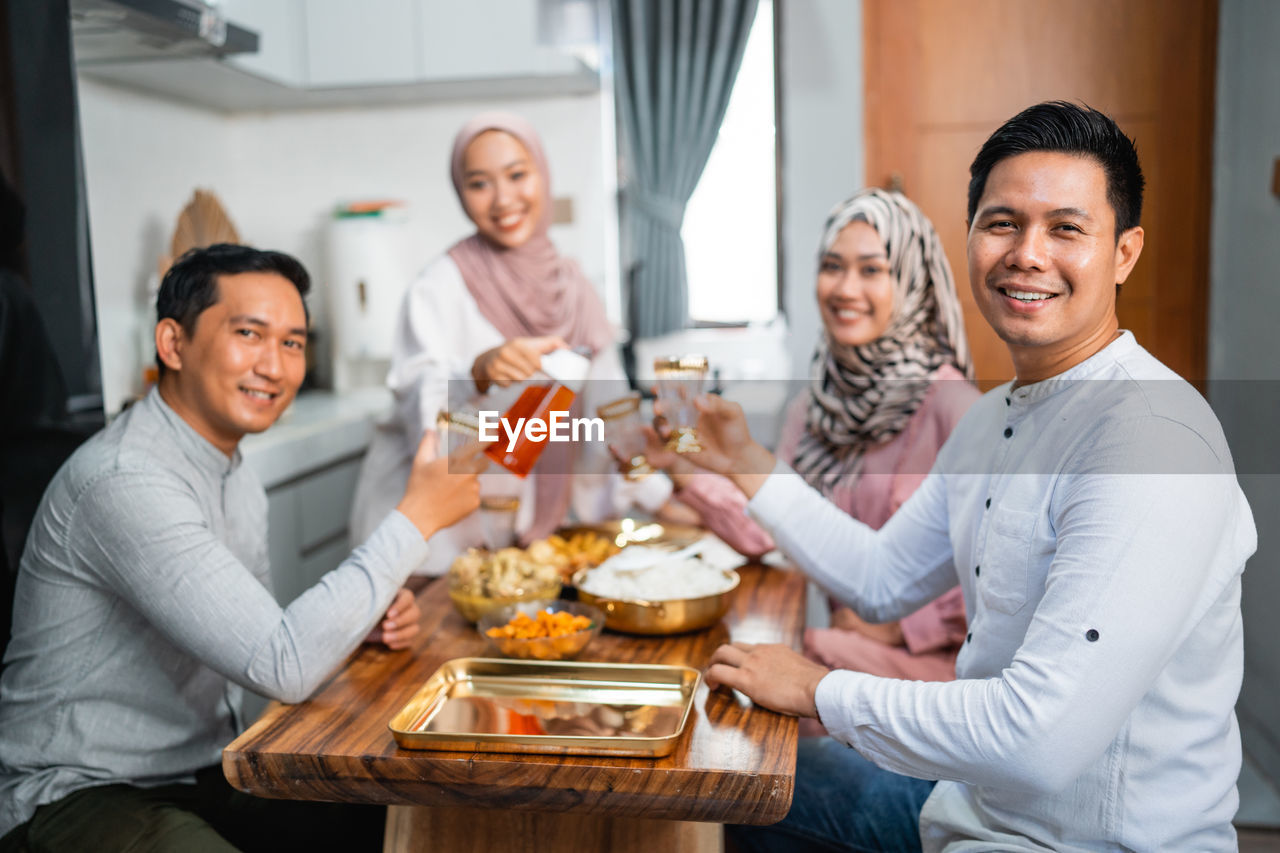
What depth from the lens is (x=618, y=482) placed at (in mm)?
2094

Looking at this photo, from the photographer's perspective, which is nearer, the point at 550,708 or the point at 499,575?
the point at 550,708

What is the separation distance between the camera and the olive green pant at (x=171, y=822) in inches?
46.4

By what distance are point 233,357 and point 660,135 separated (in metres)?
2.53

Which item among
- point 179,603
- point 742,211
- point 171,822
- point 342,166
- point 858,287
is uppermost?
point 342,166

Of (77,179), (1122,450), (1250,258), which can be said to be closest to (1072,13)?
(1250,258)

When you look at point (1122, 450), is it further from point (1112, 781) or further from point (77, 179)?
point (77, 179)

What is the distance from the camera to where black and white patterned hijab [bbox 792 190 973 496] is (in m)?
1.79

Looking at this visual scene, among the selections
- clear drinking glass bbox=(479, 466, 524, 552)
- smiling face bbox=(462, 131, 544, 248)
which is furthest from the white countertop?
clear drinking glass bbox=(479, 466, 524, 552)

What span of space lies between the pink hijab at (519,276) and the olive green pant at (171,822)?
1125 mm

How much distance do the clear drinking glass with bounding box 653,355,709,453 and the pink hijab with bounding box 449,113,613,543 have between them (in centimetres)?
65

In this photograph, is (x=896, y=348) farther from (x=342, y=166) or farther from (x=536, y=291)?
(x=342, y=166)

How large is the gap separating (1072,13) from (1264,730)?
70.5 inches

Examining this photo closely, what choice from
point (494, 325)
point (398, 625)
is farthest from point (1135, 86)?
point (398, 625)

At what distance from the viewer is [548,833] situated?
1188 millimetres
